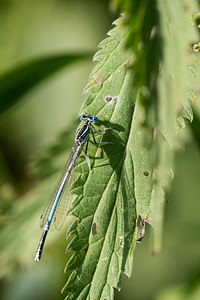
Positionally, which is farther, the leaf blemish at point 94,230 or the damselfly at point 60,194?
the damselfly at point 60,194

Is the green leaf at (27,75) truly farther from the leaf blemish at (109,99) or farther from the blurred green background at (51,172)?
the leaf blemish at (109,99)

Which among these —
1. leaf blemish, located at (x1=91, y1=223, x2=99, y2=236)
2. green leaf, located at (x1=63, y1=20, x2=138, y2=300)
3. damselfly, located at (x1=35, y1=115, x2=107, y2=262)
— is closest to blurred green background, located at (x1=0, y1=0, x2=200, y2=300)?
damselfly, located at (x1=35, y1=115, x2=107, y2=262)

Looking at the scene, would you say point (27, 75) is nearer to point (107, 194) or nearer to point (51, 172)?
point (51, 172)

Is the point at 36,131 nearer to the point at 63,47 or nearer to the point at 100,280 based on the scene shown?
the point at 63,47

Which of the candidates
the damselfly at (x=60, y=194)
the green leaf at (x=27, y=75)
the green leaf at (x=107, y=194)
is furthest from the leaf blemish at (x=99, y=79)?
the green leaf at (x=27, y=75)

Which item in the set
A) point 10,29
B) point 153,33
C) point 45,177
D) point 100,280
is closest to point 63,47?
point 10,29

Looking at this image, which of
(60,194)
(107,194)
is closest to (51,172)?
(60,194)

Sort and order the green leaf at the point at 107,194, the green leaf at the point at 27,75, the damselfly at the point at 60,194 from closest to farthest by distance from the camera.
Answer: the green leaf at the point at 107,194 < the damselfly at the point at 60,194 < the green leaf at the point at 27,75

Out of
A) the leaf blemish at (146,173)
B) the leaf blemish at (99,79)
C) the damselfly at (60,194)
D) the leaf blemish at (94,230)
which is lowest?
the leaf blemish at (94,230)
